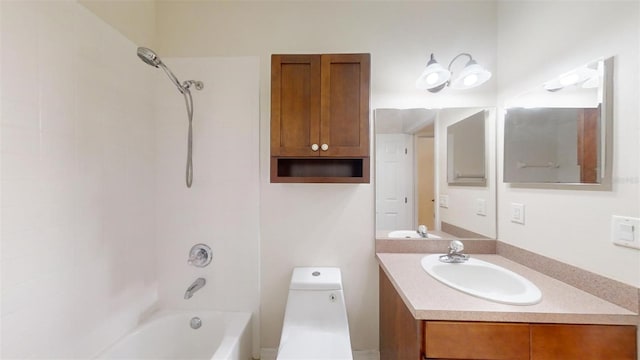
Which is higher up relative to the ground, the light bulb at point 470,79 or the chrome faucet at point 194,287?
the light bulb at point 470,79

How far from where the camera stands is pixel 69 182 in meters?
1.19

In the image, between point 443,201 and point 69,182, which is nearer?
point 69,182

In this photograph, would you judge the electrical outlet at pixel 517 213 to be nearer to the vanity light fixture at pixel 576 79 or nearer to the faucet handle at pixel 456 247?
the faucet handle at pixel 456 247

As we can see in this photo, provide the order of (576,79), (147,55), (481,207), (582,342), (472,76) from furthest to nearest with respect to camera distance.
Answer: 1. (481,207)
2. (472,76)
3. (147,55)
4. (576,79)
5. (582,342)

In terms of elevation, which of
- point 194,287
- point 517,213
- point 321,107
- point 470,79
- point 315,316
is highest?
point 470,79

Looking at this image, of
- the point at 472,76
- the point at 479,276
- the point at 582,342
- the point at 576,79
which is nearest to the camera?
the point at 582,342

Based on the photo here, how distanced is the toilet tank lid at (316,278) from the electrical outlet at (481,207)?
1035 mm

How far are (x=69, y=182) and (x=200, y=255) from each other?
2.72 ft

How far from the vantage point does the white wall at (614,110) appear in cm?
98

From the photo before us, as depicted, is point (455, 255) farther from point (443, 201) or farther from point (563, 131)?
point (563, 131)

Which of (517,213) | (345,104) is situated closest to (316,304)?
(345,104)

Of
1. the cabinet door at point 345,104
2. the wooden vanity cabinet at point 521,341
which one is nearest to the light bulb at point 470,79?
the cabinet door at point 345,104

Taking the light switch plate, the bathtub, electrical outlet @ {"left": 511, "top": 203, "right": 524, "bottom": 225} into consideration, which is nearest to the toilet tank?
the bathtub

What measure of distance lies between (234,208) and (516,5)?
2.23 meters
